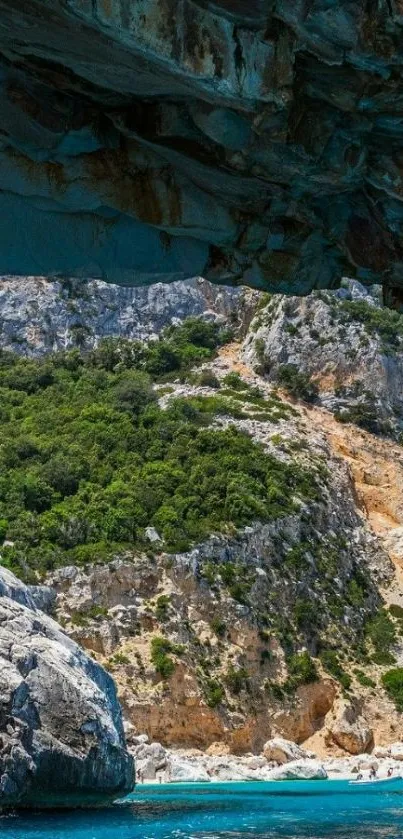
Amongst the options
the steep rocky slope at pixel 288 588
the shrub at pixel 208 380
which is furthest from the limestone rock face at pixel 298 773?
the shrub at pixel 208 380

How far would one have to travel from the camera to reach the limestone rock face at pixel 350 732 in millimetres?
40156

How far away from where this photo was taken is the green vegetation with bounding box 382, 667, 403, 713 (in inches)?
1686

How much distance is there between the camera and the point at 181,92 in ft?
24.4

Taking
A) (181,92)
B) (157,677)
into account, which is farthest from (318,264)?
(157,677)

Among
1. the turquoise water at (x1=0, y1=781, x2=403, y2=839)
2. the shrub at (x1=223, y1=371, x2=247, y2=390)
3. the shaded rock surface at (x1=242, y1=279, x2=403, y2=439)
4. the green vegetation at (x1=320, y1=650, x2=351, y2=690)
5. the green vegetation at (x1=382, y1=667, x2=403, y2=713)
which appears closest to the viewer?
the turquoise water at (x1=0, y1=781, x2=403, y2=839)

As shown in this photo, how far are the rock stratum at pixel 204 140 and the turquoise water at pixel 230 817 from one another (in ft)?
40.4

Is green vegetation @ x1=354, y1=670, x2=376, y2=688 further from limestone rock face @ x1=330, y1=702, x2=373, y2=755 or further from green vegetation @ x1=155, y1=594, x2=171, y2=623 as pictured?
green vegetation @ x1=155, y1=594, x2=171, y2=623

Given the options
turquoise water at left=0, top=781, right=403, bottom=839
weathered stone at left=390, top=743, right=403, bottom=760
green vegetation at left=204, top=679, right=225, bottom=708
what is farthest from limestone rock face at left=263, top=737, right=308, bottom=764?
turquoise water at left=0, top=781, right=403, bottom=839

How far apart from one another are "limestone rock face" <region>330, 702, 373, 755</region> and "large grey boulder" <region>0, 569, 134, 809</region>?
13705 millimetres

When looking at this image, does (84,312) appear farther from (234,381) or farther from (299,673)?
(299,673)

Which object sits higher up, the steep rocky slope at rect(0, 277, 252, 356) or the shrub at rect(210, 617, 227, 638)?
the steep rocky slope at rect(0, 277, 252, 356)

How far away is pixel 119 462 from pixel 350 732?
17581 mm

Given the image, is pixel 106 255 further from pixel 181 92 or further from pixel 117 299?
pixel 117 299

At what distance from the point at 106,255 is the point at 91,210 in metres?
0.50
